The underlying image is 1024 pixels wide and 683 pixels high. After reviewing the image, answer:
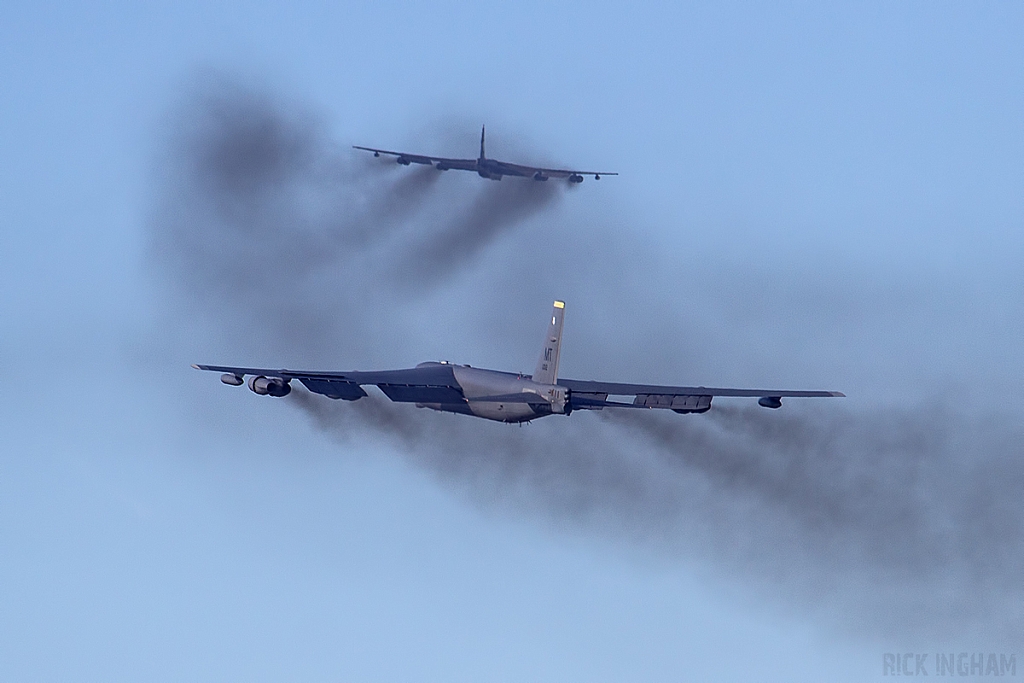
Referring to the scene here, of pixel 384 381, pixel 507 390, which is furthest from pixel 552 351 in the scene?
pixel 384 381

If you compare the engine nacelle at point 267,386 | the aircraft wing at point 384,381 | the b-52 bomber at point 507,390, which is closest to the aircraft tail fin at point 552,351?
the b-52 bomber at point 507,390

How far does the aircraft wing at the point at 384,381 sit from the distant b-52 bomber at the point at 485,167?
29333mm

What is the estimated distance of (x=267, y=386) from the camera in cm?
7788

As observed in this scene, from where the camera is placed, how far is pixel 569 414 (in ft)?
259

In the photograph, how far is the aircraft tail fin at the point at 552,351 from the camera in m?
77.9

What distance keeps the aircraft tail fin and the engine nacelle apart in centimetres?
1361

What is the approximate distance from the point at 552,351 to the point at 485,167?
1416 inches

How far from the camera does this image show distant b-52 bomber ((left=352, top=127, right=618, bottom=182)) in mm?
110938

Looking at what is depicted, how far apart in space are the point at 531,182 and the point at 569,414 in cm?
3566

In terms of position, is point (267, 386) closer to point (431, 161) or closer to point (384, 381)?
point (384, 381)

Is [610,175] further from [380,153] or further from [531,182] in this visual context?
[380,153]

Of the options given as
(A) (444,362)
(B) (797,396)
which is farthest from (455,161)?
(B) (797,396)

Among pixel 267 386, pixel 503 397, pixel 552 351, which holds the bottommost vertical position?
pixel 267 386

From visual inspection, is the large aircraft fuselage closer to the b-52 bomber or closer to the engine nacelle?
the b-52 bomber
